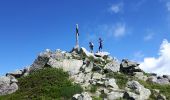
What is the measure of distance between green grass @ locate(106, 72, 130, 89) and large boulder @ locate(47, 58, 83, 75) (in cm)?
526

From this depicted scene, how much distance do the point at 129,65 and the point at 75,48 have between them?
1125 cm

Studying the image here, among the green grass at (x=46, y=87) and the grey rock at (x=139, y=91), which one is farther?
the green grass at (x=46, y=87)

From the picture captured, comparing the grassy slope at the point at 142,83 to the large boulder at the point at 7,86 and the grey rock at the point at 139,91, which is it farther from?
the large boulder at the point at 7,86

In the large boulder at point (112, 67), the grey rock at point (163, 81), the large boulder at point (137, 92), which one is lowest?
the large boulder at point (137, 92)

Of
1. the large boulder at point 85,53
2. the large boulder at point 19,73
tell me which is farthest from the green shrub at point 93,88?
the large boulder at point 19,73

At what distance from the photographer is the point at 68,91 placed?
4675 centimetres

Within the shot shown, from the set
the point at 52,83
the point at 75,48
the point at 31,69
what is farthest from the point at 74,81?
the point at 75,48

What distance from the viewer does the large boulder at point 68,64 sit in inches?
2220

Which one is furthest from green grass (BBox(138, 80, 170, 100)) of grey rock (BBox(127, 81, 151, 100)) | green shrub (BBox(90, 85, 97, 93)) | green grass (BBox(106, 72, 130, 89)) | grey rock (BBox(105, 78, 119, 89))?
green shrub (BBox(90, 85, 97, 93))

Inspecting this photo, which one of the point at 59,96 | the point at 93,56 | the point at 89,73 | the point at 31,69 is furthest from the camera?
the point at 93,56

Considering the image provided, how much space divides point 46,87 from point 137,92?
12.1 m

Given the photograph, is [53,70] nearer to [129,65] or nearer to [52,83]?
[52,83]

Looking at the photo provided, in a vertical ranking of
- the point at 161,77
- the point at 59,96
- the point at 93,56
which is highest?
the point at 93,56

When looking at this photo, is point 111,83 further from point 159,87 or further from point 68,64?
point 68,64
